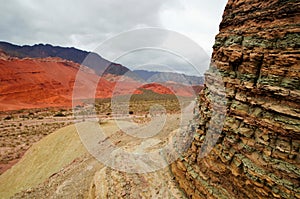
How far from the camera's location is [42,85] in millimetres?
73312

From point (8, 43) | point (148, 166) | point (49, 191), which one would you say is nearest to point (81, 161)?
point (49, 191)

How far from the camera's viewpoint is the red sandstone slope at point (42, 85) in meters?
58.8

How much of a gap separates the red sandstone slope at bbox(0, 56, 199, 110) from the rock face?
4449 centimetres

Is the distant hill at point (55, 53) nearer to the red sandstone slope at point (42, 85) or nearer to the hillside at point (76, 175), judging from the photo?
the red sandstone slope at point (42, 85)

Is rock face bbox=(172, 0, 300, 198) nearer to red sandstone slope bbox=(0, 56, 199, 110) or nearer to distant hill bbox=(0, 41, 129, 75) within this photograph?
red sandstone slope bbox=(0, 56, 199, 110)

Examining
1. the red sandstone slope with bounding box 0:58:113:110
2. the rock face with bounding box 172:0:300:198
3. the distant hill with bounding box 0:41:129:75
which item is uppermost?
the distant hill with bounding box 0:41:129:75

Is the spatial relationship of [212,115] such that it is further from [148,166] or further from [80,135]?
[80,135]

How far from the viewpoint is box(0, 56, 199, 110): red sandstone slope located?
5881 cm

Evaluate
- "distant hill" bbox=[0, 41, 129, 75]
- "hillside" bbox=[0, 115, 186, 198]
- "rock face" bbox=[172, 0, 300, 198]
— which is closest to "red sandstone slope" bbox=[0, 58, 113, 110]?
"distant hill" bbox=[0, 41, 129, 75]

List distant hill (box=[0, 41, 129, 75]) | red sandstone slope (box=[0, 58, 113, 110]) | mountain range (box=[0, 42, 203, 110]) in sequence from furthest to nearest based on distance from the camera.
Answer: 1. distant hill (box=[0, 41, 129, 75])
2. red sandstone slope (box=[0, 58, 113, 110])
3. mountain range (box=[0, 42, 203, 110])

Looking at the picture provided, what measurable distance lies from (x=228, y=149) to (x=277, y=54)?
2.67 m

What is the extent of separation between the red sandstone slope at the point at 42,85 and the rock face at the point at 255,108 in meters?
44.5

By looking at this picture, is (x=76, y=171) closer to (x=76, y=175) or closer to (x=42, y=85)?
(x=76, y=175)

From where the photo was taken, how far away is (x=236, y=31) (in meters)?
6.28
